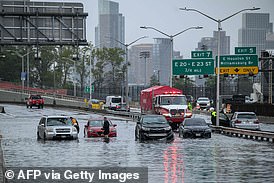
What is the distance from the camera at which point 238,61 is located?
6712 centimetres

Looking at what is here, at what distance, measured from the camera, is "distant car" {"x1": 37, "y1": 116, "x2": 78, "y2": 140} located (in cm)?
4147

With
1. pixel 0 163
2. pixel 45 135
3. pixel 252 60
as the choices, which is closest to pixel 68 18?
pixel 45 135

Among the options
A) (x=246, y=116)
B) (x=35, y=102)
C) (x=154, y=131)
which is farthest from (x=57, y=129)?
(x=35, y=102)

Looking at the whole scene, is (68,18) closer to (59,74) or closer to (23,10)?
(23,10)

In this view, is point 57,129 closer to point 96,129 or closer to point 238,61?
point 96,129

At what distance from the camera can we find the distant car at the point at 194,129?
4409 cm

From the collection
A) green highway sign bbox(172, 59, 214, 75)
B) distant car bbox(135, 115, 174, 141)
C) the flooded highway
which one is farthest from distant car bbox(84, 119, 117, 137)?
green highway sign bbox(172, 59, 214, 75)

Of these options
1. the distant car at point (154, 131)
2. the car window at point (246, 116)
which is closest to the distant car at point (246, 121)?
the car window at point (246, 116)

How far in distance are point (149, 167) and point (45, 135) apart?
18.3 metres

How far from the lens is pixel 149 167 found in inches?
963

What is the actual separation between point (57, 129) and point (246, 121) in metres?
18.3

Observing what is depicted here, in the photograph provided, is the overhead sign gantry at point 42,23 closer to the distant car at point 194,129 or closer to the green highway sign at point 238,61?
the distant car at point 194,129

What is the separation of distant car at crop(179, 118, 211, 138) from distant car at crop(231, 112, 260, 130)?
971cm

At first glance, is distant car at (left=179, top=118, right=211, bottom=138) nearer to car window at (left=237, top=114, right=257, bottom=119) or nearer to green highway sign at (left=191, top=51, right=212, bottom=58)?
car window at (left=237, top=114, right=257, bottom=119)
